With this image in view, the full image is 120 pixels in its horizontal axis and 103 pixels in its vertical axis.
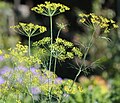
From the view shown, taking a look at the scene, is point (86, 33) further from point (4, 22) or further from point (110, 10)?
point (4, 22)

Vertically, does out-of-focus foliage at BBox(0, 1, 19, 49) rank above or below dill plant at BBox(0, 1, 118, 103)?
below

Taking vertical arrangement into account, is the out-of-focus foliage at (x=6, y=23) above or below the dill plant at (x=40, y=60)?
below

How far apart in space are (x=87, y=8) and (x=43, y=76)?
5212 millimetres

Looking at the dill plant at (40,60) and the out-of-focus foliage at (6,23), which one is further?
the out-of-focus foliage at (6,23)

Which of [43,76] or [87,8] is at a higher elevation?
[43,76]

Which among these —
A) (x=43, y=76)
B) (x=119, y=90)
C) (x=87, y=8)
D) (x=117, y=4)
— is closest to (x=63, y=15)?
(x=87, y=8)

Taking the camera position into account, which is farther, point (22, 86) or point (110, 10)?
point (110, 10)

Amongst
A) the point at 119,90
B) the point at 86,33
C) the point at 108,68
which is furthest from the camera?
the point at 86,33

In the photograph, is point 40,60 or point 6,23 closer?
point 40,60

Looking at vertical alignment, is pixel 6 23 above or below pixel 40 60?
below

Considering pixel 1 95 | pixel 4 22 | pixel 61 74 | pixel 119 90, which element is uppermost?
pixel 1 95

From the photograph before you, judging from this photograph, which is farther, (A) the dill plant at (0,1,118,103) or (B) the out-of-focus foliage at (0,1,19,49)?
(B) the out-of-focus foliage at (0,1,19,49)

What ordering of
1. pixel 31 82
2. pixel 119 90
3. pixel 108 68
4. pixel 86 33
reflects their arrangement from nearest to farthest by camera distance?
1. pixel 31 82
2. pixel 119 90
3. pixel 108 68
4. pixel 86 33

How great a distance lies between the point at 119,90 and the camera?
3.82 metres
